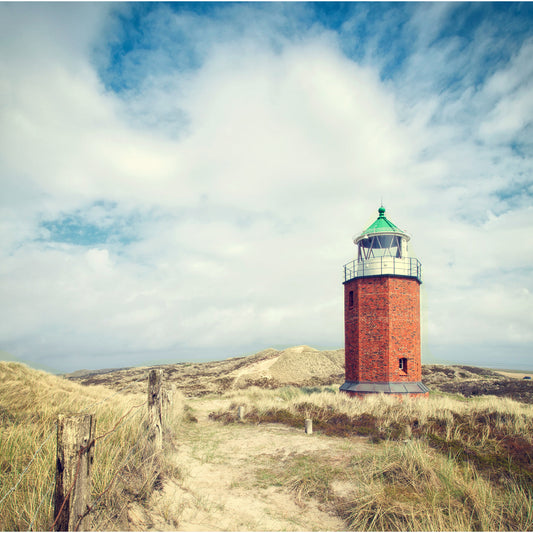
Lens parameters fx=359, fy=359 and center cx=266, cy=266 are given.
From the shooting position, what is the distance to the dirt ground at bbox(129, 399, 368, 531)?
6.14 m

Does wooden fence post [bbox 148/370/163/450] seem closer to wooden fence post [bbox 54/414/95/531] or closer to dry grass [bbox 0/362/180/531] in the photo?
dry grass [bbox 0/362/180/531]

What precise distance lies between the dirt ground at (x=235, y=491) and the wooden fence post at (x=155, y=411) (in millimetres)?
964

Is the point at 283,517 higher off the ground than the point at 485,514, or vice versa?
the point at 485,514

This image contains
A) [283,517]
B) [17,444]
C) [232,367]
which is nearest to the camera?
[17,444]

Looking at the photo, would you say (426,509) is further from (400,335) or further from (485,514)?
(400,335)

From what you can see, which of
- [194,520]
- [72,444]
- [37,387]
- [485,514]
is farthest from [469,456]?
[37,387]

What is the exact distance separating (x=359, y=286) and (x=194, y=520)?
14.6m

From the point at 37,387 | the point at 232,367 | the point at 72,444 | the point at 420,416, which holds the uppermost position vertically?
the point at 72,444

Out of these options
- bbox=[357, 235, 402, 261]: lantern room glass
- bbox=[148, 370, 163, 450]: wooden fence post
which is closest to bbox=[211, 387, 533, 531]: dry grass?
bbox=[148, 370, 163, 450]: wooden fence post

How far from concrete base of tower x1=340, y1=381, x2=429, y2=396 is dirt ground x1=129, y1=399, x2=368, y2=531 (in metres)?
5.69

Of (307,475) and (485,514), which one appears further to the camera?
(307,475)

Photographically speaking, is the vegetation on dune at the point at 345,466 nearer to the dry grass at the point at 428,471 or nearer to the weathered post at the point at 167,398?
the dry grass at the point at 428,471

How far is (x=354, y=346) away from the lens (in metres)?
19.0

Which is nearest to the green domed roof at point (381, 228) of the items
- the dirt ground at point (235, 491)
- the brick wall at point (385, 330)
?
the brick wall at point (385, 330)
